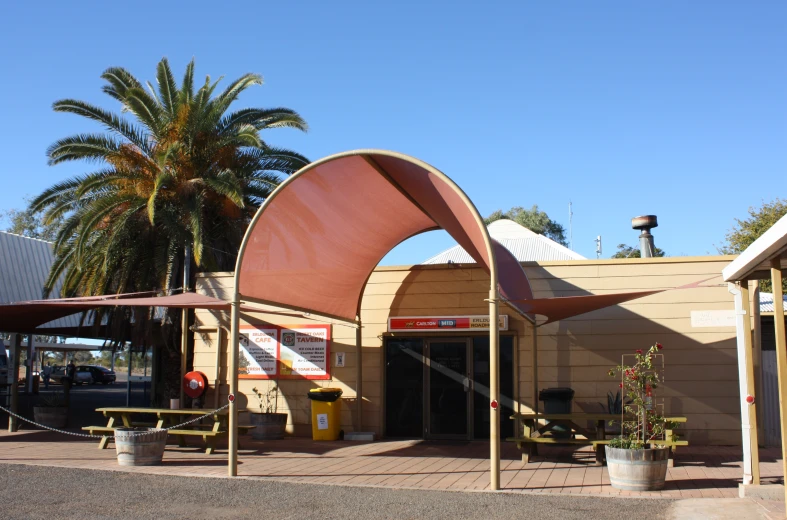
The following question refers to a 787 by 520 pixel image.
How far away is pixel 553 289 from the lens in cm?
1282

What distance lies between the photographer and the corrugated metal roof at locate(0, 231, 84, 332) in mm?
20812

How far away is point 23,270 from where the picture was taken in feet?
71.2

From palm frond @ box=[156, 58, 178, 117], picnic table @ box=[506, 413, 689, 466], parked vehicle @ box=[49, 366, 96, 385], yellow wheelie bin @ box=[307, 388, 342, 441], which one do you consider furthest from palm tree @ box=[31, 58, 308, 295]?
parked vehicle @ box=[49, 366, 96, 385]

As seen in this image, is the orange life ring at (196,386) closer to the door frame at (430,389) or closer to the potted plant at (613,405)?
the door frame at (430,389)

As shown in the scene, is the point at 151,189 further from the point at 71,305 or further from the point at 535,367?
the point at 535,367

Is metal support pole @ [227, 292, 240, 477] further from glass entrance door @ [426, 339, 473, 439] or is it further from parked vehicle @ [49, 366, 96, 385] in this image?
parked vehicle @ [49, 366, 96, 385]

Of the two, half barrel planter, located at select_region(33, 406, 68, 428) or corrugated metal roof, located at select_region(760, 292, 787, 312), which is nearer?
half barrel planter, located at select_region(33, 406, 68, 428)

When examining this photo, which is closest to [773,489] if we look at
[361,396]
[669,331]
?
[669,331]

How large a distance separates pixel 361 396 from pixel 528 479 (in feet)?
16.5

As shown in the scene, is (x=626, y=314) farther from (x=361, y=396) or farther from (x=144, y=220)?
(x=144, y=220)

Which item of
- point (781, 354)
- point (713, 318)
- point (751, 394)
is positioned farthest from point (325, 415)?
point (781, 354)

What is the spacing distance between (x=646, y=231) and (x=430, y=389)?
23.6 ft

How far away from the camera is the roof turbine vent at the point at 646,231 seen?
1692 centimetres

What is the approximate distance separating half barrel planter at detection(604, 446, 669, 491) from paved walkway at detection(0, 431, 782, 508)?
12 centimetres
